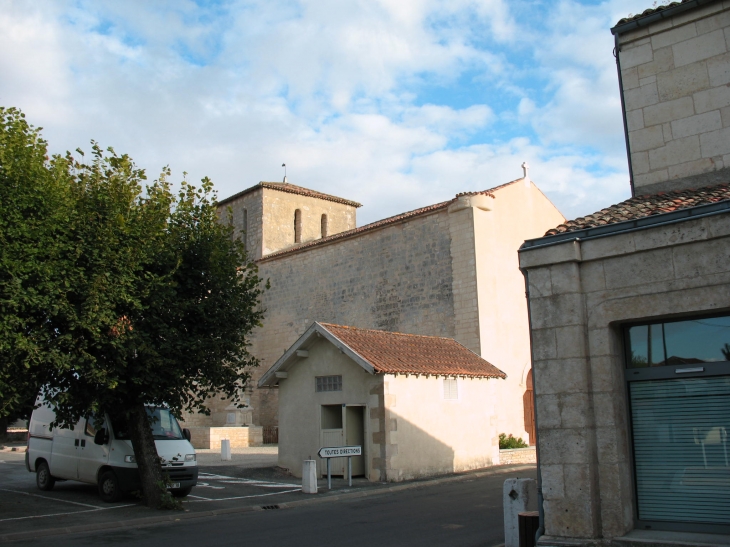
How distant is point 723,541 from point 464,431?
1266 cm

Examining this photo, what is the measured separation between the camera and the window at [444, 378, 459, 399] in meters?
18.2

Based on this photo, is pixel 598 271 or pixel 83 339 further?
pixel 83 339

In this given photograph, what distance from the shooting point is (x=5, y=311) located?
10.0m

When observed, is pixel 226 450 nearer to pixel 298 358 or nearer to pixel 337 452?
pixel 298 358

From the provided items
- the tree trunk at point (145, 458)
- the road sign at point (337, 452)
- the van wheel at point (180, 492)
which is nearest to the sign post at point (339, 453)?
the road sign at point (337, 452)

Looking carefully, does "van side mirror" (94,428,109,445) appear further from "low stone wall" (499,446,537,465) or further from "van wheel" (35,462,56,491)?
"low stone wall" (499,446,537,465)

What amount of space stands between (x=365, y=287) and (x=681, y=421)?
21807 millimetres

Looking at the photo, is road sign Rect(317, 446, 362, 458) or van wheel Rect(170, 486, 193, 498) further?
road sign Rect(317, 446, 362, 458)

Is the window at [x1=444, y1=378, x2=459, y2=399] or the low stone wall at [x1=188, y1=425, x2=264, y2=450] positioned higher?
the window at [x1=444, y1=378, x2=459, y2=399]

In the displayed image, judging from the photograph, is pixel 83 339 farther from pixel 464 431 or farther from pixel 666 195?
pixel 464 431

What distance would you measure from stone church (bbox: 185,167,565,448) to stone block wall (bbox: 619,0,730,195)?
1219cm

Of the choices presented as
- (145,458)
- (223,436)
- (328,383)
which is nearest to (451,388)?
(328,383)

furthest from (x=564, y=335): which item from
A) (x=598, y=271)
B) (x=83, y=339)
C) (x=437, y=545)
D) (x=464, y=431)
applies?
(x=464, y=431)

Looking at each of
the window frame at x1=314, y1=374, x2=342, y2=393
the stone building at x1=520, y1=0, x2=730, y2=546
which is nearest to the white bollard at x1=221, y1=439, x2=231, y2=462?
the window frame at x1=314, y1=374, x2=342, y2=393
